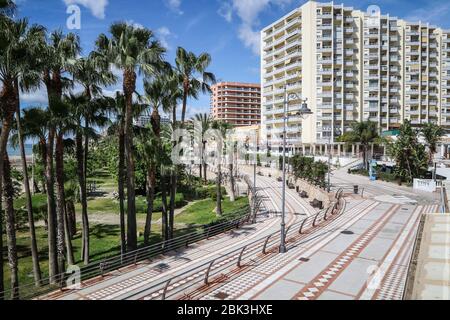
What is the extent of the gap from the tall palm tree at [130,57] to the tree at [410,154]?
1378 inches

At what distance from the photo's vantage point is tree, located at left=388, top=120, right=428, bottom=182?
3834 cm

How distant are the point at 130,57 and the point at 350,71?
243ft

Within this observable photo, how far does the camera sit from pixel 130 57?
15.2m

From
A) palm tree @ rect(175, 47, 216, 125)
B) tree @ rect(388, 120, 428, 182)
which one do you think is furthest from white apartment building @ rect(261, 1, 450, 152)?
palm tree @ rect(175, 47, 216, 125)

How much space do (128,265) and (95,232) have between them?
15929mm

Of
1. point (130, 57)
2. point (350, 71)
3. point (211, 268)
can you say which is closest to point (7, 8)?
point (130, 57)

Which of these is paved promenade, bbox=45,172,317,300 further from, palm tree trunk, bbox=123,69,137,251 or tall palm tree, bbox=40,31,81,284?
tall palm tree, bbox=40,31,81,284

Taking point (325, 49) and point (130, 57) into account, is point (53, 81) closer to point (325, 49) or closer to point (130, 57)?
point (130, 57)

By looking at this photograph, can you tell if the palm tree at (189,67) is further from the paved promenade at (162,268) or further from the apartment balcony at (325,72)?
the apartment balcony at (325,72)

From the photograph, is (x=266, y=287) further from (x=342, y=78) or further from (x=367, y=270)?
(x=342, y=78)

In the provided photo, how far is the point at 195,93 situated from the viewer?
20.0m

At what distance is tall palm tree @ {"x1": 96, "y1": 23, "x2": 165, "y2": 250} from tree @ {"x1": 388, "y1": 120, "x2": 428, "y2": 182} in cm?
3499

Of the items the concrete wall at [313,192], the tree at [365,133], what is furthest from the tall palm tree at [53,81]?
the tree at [365,133]

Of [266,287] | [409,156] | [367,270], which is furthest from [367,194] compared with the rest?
[266,287]
